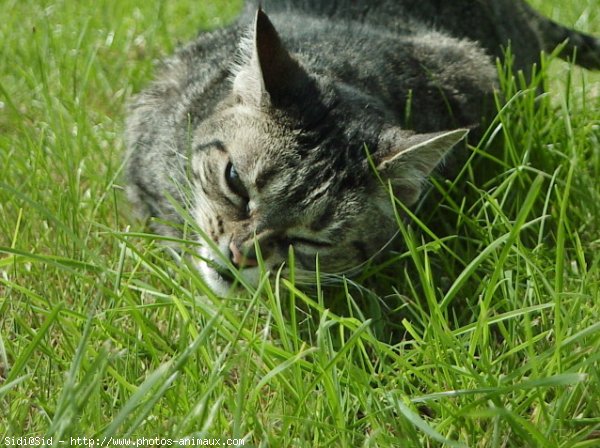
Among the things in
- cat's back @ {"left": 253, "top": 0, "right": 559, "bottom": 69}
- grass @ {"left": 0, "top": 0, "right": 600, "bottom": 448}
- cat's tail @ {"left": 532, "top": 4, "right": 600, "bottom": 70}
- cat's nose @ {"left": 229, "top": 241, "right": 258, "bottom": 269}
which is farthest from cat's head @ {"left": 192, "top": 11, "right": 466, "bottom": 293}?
cat's tail @ {"left": 532, "top": 4, "right": 600, "bottom": 70}

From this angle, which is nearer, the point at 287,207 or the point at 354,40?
the point at 287,207

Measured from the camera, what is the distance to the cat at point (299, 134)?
2811 mm

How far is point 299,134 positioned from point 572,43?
2490mm

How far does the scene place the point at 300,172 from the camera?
281cm

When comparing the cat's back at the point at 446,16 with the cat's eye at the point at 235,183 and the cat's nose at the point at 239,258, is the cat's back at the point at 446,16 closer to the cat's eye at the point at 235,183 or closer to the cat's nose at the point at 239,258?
the cat's eye at the point at 235,183

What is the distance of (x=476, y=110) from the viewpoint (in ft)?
12.6

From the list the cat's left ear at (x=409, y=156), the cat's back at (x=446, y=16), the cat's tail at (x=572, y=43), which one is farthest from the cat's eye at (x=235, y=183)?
the cat's tail at (x=572, y=43)

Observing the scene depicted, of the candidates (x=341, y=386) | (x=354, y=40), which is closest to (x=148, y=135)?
(x=354, y=40)

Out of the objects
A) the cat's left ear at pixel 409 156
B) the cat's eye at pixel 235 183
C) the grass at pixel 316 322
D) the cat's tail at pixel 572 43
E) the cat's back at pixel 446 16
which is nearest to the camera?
the grass at pixel 316 322

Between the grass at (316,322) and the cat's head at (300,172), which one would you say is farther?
the cat's head at (300,172)

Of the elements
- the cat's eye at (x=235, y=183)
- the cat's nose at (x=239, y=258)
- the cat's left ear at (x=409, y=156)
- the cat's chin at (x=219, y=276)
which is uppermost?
the cat's left ear at (x=409, y=156)

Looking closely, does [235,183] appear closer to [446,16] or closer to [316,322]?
[316,322]

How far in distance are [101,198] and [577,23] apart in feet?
12.4

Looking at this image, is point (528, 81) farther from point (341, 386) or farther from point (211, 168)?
point (341, 386)
